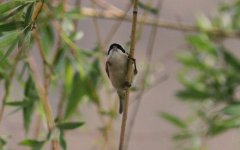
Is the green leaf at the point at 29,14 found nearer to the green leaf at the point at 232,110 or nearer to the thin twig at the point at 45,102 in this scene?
the thin twig at the point at 45,102

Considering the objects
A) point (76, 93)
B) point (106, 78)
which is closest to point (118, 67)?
point (76, 93)

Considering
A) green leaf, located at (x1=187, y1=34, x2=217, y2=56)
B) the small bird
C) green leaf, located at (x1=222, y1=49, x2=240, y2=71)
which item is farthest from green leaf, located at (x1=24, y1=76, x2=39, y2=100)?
green leaf, located at (x1=222, y1=49, x2=240, y2=71)

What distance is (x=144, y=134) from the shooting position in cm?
258

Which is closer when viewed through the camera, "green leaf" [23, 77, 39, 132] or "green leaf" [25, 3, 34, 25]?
"green leaf" [25, 3, 34, 25]

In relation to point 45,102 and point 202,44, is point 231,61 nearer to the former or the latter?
point 202,44

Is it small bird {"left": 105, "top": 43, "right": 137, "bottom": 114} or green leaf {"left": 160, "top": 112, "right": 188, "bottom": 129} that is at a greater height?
green leaf {"left": 160, "top": 112, "right": 188, "bottom": 129}

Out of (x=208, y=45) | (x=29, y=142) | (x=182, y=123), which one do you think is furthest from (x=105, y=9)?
(x=29, y=142)

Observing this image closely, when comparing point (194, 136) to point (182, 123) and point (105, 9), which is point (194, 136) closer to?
point (182, 123)

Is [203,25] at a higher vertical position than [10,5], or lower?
higher

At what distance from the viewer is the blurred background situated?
1.16m

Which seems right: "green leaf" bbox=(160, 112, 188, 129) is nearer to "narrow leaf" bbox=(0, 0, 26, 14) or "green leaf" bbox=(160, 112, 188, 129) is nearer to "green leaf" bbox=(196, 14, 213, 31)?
"green leaf" bbox=(196, 14, 213, 31)

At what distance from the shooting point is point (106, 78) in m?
1.50

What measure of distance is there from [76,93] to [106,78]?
5.6 inches

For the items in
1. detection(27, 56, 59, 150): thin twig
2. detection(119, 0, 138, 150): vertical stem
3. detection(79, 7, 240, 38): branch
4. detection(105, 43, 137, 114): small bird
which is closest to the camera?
detection(119, 0, 138, 150): vertical stem
